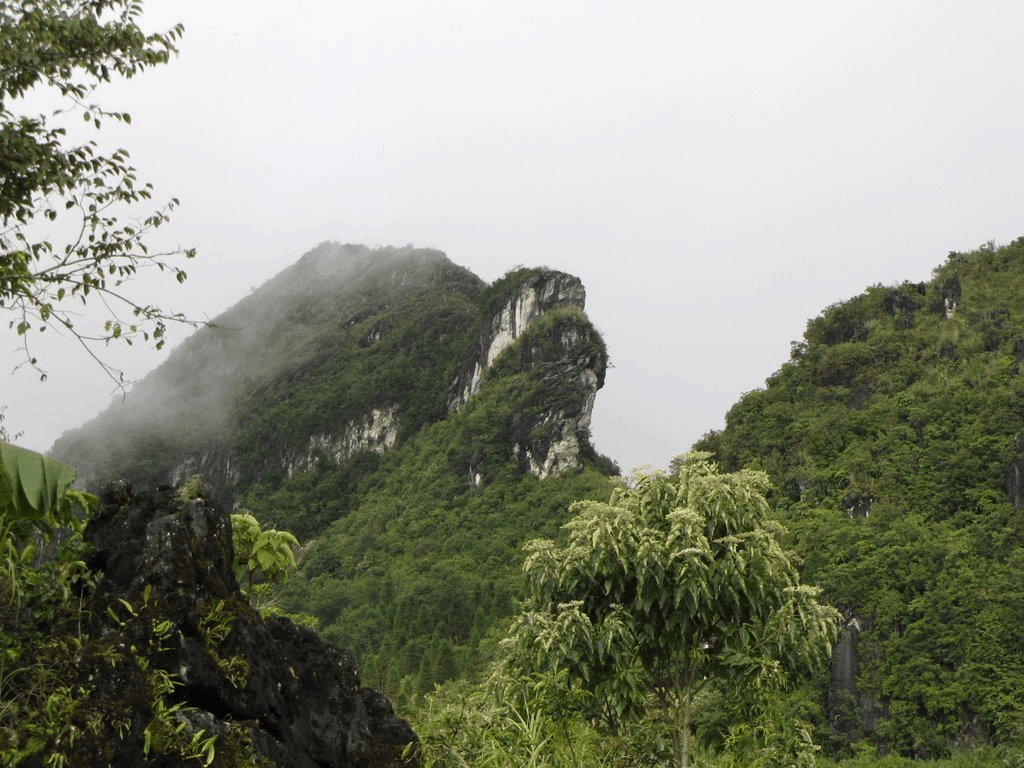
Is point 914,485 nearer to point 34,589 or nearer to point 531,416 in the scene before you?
point 531,416

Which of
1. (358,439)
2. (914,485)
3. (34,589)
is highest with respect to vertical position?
(358,439)

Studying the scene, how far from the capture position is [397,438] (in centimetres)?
9350

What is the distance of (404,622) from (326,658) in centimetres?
5250

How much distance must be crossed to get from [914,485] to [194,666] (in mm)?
49414

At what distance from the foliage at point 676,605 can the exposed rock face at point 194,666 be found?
2.53 m

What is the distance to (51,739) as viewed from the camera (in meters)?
2.68

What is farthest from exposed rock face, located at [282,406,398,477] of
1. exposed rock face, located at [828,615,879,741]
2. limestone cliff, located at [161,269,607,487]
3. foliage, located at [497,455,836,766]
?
foliage, located at [497,455,836,766]

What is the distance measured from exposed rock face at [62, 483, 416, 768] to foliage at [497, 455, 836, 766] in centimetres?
253

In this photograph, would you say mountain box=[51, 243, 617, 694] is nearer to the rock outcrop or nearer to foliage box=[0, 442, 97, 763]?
the rock outcrop

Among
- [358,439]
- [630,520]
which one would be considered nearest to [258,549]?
[630,520]

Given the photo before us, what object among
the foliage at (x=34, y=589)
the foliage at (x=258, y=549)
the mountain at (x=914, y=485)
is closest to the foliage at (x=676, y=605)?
the foliage at (x=258, y=549)

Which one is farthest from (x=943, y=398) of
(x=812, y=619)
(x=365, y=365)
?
(x=365, y=365)

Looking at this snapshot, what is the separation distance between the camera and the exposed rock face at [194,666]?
2.78 m

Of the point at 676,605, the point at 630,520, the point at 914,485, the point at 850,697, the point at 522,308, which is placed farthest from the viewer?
the point at 522,308
